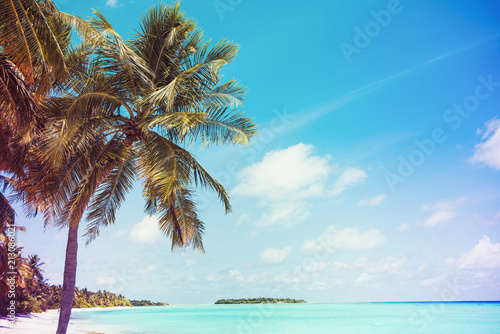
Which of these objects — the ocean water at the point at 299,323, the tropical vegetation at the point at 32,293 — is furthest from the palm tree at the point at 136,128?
the ocean water at the point at 299,323

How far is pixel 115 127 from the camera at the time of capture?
28.0ft

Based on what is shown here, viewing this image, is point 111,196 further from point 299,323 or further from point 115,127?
point 299,323

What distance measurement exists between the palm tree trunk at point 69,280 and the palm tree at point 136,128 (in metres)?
0.02

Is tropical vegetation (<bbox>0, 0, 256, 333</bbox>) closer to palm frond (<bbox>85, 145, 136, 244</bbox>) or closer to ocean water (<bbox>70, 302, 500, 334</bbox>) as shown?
palm frond (<bbox>85, 145, 136, 244</bbox>)

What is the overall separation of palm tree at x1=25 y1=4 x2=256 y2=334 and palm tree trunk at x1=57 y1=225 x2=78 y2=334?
19 mm

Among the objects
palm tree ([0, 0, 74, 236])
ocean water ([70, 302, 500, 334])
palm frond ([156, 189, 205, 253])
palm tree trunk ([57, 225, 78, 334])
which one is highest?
palm tree ([0, 0, 74, 236])

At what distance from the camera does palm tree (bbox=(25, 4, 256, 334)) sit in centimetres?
766

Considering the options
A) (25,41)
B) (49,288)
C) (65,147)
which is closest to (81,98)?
(65,147)

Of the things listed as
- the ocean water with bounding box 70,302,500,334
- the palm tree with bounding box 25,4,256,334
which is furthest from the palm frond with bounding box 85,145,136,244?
the ocean water with bounding box 70,302,500,334

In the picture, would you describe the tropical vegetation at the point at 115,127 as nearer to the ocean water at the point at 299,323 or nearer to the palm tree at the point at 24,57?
the palm tree at the point at 24,57

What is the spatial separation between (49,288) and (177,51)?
31.5 meters

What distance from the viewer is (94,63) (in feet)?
27.8

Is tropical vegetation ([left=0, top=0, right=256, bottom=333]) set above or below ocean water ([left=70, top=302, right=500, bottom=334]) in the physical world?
above

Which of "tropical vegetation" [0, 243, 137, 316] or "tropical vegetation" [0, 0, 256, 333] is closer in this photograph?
"tropical vegetation" [0, 0, 256, 333]
